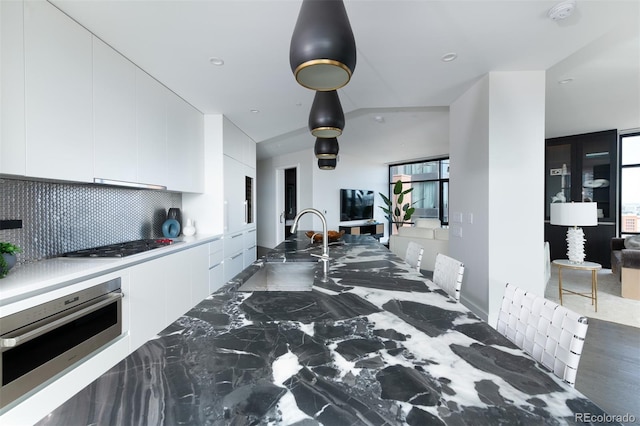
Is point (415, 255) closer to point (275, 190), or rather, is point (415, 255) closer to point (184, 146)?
point (184, 146)

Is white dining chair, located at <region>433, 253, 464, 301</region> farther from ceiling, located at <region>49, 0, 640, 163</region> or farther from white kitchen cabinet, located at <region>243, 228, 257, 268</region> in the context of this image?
white kitchen cabinet, located at <region>243, 228, 257, 268</region>

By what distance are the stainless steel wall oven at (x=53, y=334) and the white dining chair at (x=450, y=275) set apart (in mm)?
2039

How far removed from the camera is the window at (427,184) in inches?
301

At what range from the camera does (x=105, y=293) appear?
5.46 feet

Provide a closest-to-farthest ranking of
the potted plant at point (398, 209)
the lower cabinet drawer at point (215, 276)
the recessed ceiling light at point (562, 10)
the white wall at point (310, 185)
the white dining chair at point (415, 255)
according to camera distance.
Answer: the recessed ceiling light at point (562, 10), the white dining chair at point (415, 255), the lower cabinet drawer at point (215, 276), the white wall at point (310, 185), the potted plant at point (398, 209)

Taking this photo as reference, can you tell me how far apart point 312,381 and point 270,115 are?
349 cm

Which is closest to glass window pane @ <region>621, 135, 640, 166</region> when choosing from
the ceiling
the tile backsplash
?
the ceiling

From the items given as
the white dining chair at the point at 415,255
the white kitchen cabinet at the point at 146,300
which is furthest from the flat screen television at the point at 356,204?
the white kitchen cabinet at the point at 146,300

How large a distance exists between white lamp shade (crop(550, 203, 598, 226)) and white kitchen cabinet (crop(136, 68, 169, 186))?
15.1ft

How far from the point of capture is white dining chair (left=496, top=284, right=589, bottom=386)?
2.50 ft

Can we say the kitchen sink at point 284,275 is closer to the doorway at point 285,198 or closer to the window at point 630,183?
the doorway at point 285,198

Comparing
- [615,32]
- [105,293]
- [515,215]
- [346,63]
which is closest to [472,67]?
[615,32]

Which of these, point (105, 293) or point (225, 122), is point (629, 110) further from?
point (105, 293)
